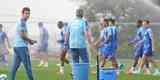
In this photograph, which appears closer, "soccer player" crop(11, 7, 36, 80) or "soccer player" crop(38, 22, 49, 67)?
"soccer player" crop(11, 7, 36, 80)

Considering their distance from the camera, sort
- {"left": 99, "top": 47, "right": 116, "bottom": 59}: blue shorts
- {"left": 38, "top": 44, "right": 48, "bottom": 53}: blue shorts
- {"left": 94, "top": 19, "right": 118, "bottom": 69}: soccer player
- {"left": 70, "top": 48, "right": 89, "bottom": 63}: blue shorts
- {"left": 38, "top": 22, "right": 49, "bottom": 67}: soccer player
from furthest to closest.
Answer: {"left": 38, "top": 44, "right": 48, "bottom": 53}: blue shorts, {"left": 38, "top": 22, "right": 49, "bottom": 67}: soccer player, {"left": 99, "top": 47, "right": 116, "bottom": 59}: blue shorts, {"left": 94, "top": 19, "right": 118, "bottom": 69}: soccer player, {"left": 70, "top": 48, "right": 89, "bottom": 63}: blue shorts

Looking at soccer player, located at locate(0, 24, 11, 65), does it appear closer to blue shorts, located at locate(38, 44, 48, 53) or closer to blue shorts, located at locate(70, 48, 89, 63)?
blue shorts, located at locate(38, 44, 48, 53)

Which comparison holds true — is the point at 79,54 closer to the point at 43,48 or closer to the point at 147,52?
the point at 147,52

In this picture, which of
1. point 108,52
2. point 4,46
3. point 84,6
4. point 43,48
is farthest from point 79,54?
point 84,6

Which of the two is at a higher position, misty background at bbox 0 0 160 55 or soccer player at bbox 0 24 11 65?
misty background at bbox 0 0 160 55

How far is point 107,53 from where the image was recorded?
2108cm

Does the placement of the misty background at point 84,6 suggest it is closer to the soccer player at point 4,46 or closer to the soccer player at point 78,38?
the soccer player at point 4,46

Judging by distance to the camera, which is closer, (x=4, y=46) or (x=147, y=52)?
(x=147, y=52)

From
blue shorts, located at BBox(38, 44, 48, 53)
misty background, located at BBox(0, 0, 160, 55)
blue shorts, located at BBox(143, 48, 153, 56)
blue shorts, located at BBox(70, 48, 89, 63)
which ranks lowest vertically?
blue shorts, located at BBox(38, 44, 48, 53)

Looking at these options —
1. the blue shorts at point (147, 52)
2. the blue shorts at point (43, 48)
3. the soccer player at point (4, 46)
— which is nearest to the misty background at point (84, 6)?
the blue shorts at point (43, 48)

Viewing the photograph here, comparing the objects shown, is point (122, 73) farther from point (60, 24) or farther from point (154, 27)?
point (154, 27)

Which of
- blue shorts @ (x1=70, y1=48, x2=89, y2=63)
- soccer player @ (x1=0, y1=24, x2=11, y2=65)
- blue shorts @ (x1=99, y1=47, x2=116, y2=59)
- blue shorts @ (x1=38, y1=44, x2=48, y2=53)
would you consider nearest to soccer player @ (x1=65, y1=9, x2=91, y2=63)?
blue shorts @ (x1=70, y1=48, x2=89, y2=63)

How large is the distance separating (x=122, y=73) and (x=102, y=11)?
2009 centimetres

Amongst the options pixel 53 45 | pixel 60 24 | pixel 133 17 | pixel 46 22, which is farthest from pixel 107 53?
pixel 133 17
